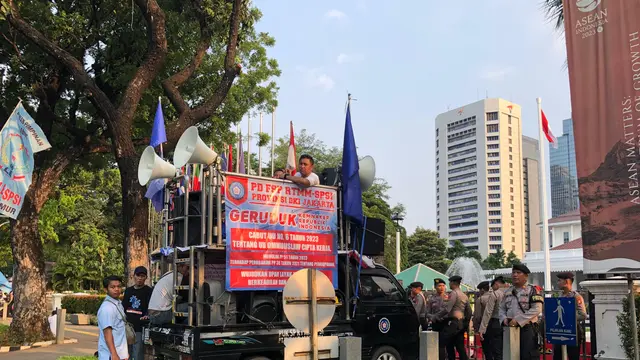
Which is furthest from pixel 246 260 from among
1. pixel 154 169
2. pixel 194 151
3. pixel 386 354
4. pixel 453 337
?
pixel 453 337

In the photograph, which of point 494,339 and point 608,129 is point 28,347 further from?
point 608,129

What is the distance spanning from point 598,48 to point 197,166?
229 inches

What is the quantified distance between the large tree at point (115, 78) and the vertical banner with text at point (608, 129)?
8.17 meters

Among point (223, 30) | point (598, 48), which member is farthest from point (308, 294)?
point (223, 30)

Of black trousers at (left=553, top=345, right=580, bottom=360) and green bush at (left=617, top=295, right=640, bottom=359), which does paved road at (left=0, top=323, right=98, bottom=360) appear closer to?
black trousers at (left=553, top=345, right=580, bottom=360)

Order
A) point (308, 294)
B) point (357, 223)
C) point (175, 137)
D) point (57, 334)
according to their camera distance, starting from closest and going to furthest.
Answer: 1. point (308, 294)
2. point (357, 223)
3. point (175, 137)
4. point (57, 334)

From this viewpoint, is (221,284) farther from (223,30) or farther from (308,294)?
(223,30)

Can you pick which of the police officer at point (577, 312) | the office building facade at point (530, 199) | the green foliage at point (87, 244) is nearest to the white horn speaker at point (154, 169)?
the police officer at point (577, 312)

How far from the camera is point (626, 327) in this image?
768 centimetres

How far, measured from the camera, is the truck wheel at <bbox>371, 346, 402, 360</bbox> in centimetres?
941

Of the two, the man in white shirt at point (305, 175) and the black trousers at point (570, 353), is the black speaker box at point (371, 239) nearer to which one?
the man in white shirt at point (305, 175)

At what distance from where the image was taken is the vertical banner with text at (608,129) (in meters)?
7.32

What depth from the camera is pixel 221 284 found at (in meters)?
8.34

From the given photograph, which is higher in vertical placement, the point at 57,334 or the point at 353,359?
the point at 353,359
